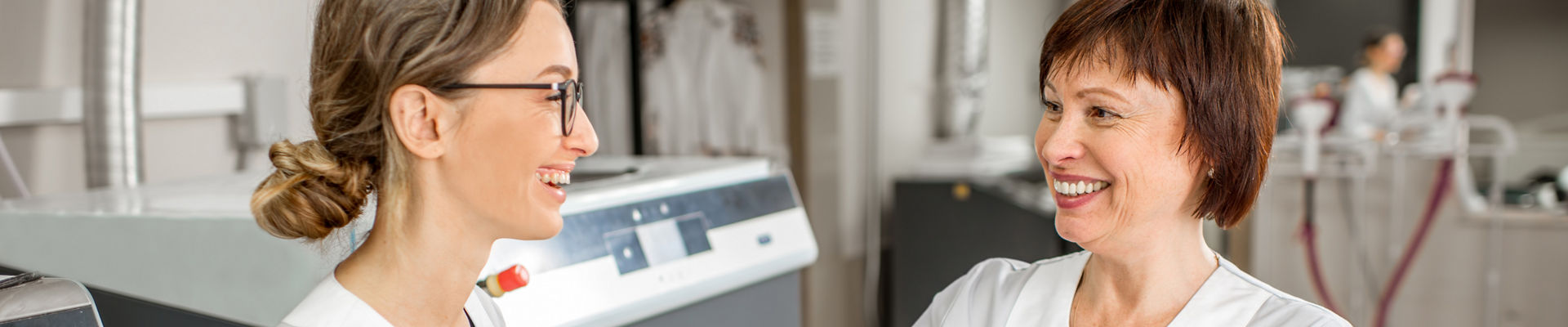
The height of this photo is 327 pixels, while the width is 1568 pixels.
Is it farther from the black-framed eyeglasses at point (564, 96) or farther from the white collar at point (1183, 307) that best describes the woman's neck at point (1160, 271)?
the black-framed eyeglasses at point (564, 96)

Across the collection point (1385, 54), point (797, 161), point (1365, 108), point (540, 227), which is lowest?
point (797, 161)

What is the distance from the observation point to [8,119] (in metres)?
1.55

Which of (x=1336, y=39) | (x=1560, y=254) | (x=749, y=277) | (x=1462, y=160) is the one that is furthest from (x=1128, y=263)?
(x=1336, y=39)

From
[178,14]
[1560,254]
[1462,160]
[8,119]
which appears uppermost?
[178,14]

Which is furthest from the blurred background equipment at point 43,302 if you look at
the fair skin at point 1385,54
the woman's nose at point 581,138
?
the fair skin at point 1385,54

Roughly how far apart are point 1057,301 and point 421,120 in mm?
604

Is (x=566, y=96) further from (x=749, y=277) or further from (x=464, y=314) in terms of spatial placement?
(x=749, y=277)

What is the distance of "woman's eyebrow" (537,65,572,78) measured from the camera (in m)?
0.82

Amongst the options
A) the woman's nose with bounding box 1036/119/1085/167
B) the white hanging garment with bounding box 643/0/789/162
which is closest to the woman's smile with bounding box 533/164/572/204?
the woman's nose with bounding box 1036/119/1085/167

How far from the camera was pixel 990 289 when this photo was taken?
1050 millimetres

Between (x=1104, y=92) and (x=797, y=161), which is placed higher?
(x=1104, y=92)

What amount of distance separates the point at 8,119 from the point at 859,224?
9.63 feet

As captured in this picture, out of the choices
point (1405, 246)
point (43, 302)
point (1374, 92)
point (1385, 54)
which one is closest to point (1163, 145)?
point (43, 302)

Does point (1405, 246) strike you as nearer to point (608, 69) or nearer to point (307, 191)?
point (608, 69)
